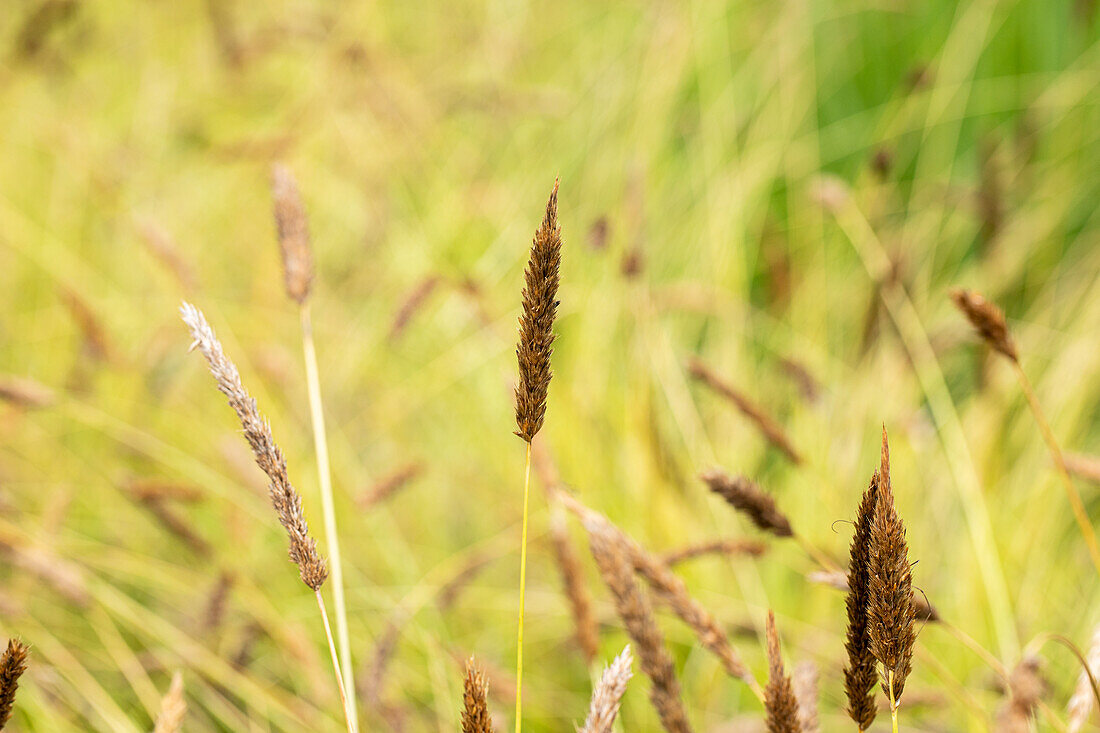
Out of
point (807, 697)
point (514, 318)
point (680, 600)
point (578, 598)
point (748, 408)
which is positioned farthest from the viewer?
point (514, 318)

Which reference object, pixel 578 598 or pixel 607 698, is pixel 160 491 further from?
pixel 607 698

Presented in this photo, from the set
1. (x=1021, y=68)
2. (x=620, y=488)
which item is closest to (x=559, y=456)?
(x=620, y=488)

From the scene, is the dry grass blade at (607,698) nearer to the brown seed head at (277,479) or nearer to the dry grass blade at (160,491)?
the brown seed head at (277,479)

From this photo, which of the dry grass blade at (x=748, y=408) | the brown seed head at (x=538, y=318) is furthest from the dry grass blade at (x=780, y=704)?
the dry grass blade at (x=748, y=408)

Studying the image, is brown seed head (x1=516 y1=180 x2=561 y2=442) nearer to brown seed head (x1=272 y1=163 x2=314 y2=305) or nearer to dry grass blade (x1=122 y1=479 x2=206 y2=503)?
brown seed head (x1=272 y1=163 x2=314 y2=305)

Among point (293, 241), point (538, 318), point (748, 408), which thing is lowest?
point (538, 318)

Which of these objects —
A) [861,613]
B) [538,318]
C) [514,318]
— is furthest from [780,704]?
[514,318]

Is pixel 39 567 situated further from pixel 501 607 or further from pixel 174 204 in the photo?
pixel 174 204

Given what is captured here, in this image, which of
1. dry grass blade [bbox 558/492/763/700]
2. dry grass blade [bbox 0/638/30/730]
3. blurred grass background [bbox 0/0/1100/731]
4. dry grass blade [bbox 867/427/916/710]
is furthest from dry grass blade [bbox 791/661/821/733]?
dry grass blade [bbox 0/638/30/730]
